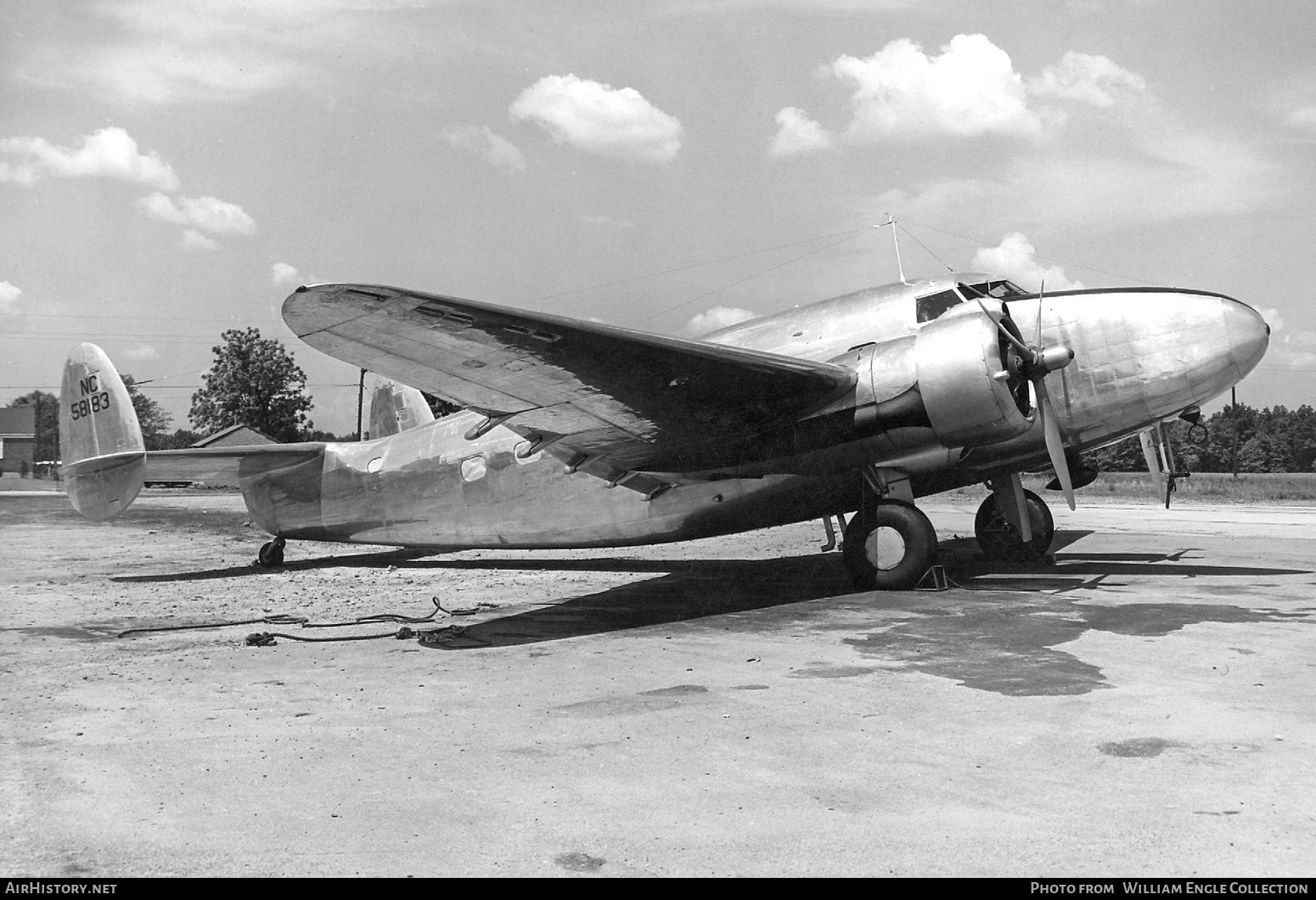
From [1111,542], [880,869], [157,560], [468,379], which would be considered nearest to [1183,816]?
[880,869]

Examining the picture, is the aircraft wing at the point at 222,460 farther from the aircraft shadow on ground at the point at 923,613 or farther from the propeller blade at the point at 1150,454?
the propeller blade at the point at 1150,454

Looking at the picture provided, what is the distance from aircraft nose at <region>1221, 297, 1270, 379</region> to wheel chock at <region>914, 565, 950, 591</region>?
3.76m

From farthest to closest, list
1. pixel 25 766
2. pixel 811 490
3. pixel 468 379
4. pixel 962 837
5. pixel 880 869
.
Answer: pixel 811 490 → pixel 468 379 → pixel 25 766 → pixel 962 837 → pixel 880 869

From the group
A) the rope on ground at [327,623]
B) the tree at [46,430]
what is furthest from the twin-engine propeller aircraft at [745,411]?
the tree at [46,430]

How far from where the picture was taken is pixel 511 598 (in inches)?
422

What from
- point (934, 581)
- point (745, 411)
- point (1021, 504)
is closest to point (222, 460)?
point (745, 411)

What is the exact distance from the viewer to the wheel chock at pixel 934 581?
396 inches

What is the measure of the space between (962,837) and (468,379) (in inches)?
232

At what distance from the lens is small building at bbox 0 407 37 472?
99.9 metres

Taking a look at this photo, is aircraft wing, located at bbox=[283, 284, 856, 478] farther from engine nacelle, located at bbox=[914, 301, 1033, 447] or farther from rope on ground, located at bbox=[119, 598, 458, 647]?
rope on ground, located at bbox=[119, 598, 458, 647]

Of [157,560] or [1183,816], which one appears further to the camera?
[157,560]

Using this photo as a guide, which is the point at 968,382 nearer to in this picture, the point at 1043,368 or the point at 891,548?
the point at 1043,368

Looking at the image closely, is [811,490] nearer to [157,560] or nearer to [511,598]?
[511,598]

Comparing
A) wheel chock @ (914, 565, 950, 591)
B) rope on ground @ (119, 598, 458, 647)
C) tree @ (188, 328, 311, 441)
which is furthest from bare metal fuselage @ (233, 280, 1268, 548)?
tree @ (188, 328, 311, 441)
